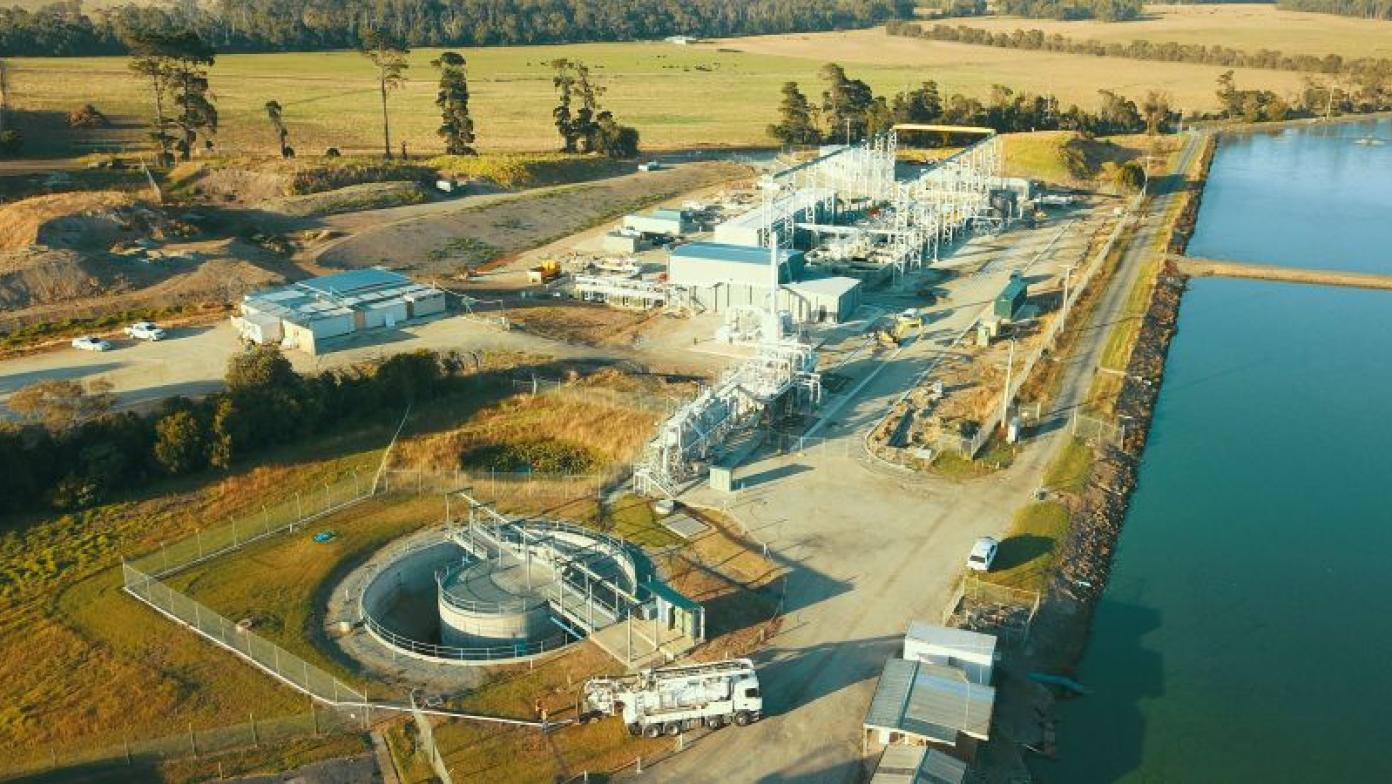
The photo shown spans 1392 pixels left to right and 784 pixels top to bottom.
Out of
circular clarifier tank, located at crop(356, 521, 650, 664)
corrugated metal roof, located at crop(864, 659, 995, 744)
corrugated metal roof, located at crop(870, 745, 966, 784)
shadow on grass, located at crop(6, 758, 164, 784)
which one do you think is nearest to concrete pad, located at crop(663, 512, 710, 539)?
circular clarifier tank, located at crop(356, 521, 650, 664)

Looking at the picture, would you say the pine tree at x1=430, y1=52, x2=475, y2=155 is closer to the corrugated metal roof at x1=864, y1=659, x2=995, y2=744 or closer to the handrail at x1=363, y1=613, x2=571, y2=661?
the handrail at x1=363, y1=613, x2=571, y2=661

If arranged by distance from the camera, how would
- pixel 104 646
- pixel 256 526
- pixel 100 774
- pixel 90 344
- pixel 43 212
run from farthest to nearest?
pixel 43 212
pixel 90 344
pixel 256 526
pixel 104 646
pixel 100 774

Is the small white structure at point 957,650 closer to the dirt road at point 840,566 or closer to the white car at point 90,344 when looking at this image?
the dirt road at point 840,566

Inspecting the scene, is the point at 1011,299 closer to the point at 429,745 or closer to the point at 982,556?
the point at 982,556

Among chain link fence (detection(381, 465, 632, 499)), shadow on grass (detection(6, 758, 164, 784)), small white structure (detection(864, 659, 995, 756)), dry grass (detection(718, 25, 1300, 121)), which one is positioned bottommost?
shadow on grass (detection(6, 758, 164, 784))

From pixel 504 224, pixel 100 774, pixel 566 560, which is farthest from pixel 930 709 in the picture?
pixel 504 224

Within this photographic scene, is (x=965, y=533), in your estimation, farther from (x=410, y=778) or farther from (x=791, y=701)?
Answer: (x=410, y=778)
